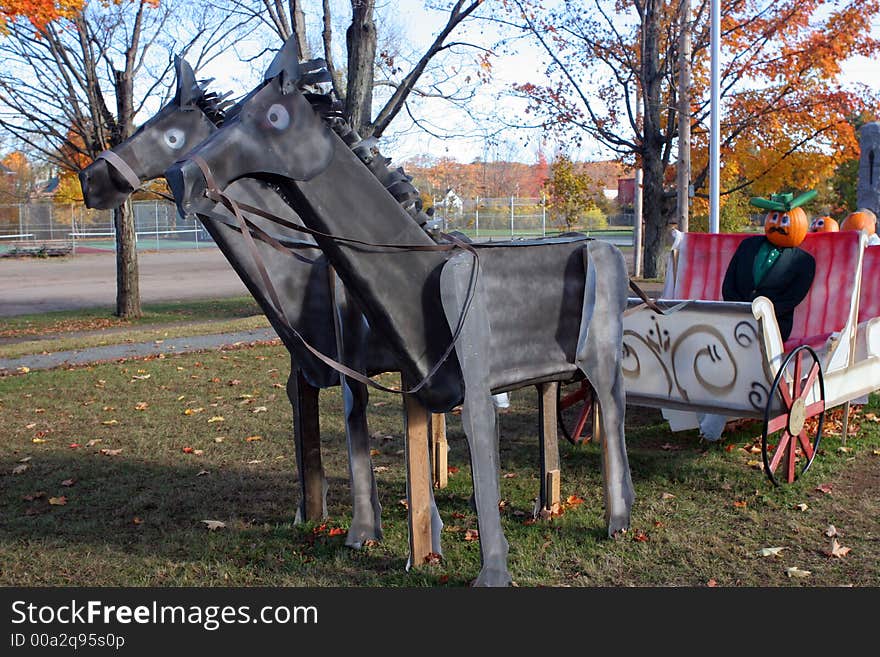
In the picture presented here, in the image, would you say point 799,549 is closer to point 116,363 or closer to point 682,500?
point 682,500

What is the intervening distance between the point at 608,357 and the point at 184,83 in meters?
2.87

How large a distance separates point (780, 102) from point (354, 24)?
33.5 ft

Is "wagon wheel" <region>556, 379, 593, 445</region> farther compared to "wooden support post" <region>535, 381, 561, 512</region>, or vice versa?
"wagon wheel" <region>556, 379, 593, 445</region>

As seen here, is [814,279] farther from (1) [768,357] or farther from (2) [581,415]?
(2) [581,415]

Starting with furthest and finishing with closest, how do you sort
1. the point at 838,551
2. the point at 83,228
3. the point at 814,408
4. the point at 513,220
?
the point at 83,228 < the point at 513,220 < the point at 814,408 < the point at 838,551

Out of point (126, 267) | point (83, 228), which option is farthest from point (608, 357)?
point (83, 228)

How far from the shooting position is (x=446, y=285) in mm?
4516

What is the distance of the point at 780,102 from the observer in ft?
63.4

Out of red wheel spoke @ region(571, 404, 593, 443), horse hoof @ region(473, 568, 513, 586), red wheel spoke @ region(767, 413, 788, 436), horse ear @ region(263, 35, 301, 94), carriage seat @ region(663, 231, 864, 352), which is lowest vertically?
horse hoof @ region(473, 568, 513, 586)

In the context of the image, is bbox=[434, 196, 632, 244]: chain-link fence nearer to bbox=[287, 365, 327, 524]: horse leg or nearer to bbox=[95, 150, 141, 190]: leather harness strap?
bbox=[287, 365, 327, 524]: horse leg

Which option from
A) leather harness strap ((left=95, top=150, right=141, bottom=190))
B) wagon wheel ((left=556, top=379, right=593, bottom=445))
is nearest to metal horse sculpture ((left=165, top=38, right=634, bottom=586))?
leather harness strap ((left=95, top=150, right=141, bottom=190))

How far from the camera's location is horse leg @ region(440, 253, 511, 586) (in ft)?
14.9

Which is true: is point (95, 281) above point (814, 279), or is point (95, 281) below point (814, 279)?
below

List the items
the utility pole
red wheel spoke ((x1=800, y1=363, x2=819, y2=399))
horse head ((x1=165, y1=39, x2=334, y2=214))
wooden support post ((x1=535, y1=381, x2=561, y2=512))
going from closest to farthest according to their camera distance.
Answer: horse head ((x1=165, y1=39, x2=334, y2=214)), wooden support post ((x1=535, y1=381, x2=561, y2=512)), red wheel spoke ((x1=800, y1=363, x2=819, y2=399)), the utility pole
